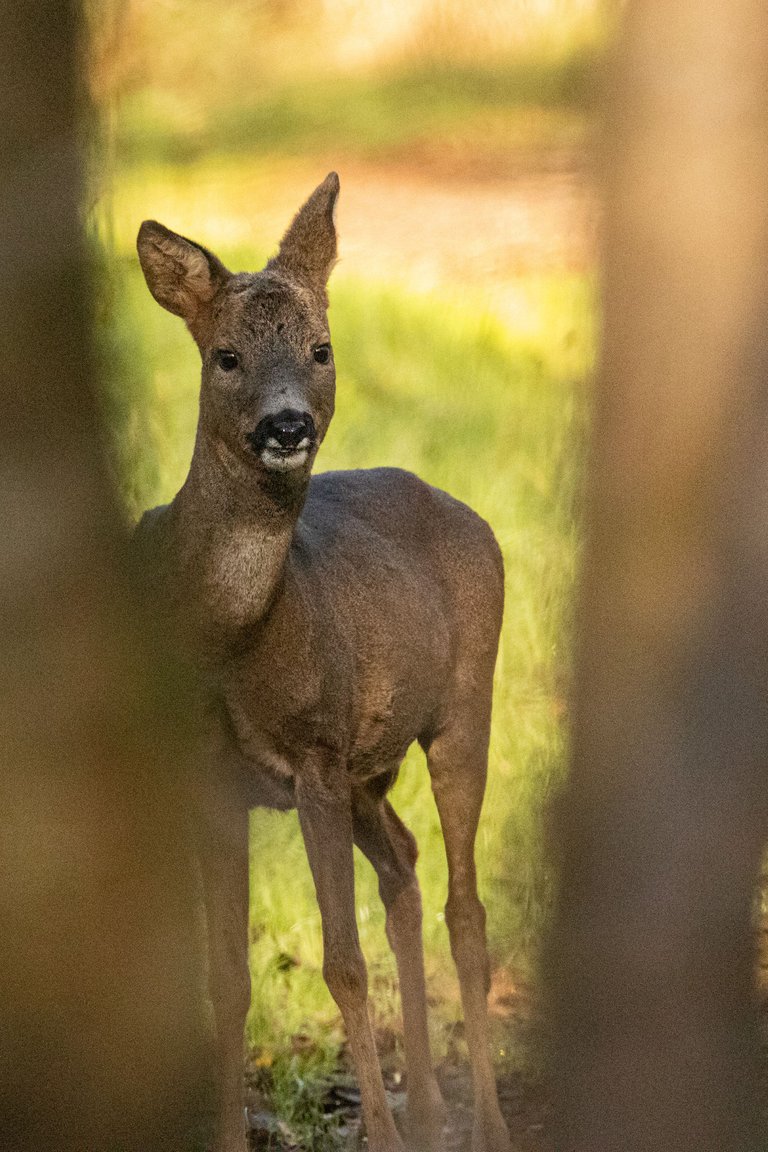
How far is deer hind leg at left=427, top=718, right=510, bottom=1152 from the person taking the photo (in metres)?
5.74

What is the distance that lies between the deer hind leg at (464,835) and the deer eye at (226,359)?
5.52 feet

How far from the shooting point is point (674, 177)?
192cm

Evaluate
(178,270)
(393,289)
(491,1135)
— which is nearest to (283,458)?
(178,270)

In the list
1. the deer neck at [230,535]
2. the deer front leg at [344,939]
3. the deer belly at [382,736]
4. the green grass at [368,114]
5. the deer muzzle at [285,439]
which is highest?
the green grass at [368,114]

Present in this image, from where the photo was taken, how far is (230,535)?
15.2 feet

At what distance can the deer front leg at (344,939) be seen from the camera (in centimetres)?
487

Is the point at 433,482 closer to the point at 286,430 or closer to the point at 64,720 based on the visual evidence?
the point at 286,430

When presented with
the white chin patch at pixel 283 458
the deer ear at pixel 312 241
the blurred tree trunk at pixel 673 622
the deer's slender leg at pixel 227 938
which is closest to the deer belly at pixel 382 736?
the deer's slender leg at pixel 227 938

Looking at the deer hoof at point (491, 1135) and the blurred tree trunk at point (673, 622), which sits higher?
the blurred tree trunk at point (673, 622)

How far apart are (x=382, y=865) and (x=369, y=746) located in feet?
2.21

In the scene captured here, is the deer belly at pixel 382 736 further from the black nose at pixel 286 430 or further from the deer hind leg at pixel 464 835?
the black nose at pixel 286 430

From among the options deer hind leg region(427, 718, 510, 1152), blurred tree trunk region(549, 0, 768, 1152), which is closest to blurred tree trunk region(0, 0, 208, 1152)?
blurred tree trunk region(549, 0, 768, 1152)

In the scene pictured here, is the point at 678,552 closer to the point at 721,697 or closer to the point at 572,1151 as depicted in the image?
the point at 721,697

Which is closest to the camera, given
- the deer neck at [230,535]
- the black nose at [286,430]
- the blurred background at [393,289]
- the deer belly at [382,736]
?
the black nose at [286,430]
